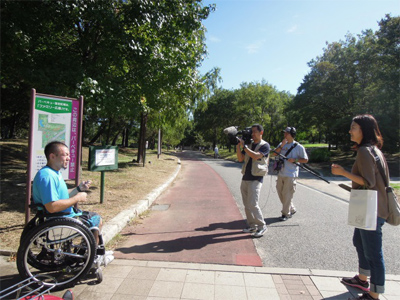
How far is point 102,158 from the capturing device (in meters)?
6.37

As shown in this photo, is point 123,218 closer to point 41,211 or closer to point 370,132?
point 41,211

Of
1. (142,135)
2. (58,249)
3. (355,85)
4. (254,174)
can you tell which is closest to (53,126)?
(58,249)

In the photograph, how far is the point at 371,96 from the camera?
2067 centimetres

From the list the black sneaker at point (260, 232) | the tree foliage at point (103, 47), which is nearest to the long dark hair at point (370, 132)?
the black sneaker at point (260, 232)

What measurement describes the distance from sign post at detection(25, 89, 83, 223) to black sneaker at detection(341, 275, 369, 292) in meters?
4.29

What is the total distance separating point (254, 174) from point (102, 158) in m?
3.72

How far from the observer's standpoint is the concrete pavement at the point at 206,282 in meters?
2.91

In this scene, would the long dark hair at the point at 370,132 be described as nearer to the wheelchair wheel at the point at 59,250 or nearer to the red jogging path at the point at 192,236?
the red jogging path at the point at 192,236

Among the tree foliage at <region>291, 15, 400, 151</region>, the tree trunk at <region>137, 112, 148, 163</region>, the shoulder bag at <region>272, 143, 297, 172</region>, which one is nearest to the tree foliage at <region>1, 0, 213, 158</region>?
the shoulder bag at <region>272, 143, 297, 172</region>

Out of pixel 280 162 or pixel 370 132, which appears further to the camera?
pixel 280 162

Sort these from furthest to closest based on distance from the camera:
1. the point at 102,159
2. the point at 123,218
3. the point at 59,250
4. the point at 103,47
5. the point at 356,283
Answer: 1. the point at 103,47
2. the point at 102,159
3. the point at 123,218
4. the point at 356,283
5. the point at 59,250

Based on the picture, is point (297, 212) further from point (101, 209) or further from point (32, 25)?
point (32, 25)

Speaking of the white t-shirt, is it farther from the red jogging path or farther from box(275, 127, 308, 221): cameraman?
the red jogging path

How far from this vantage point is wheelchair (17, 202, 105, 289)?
110 inches
